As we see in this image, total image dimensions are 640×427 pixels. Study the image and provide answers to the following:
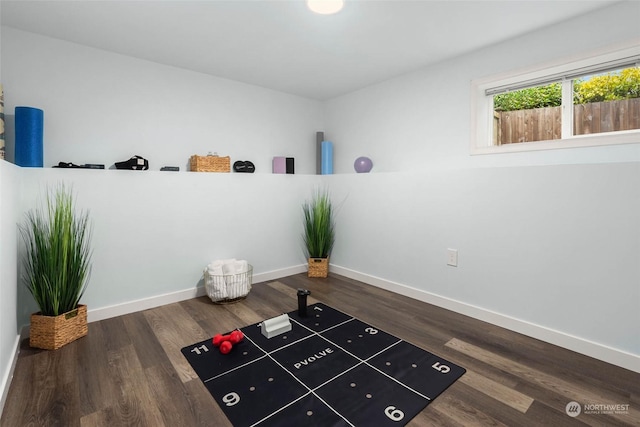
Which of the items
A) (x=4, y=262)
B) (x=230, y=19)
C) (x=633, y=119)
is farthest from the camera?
(x=230, y=19)

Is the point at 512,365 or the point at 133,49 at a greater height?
the point at 133,49

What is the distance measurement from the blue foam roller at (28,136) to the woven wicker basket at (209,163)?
1.18 meters

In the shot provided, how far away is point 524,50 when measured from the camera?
2.47 metres

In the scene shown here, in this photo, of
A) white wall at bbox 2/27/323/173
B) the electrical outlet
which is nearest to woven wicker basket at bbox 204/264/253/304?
white wall at bbox 2/27/323/173

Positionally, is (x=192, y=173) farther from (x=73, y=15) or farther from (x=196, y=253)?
(x=73, y=15)

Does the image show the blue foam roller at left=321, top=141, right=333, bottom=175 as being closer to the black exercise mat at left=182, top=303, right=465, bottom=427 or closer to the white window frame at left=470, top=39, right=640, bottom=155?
the white window frame at left=470, top=39, right=640, bottom=155

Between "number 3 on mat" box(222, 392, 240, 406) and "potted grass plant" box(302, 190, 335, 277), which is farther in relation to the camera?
"potted grass plant" box(302, 190, 335, 277)

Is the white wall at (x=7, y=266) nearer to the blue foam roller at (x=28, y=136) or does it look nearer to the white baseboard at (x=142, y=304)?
the blue foam roller at (x=28, y=136)

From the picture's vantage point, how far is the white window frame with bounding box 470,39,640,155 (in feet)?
6.79

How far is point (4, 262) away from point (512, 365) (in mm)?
3033

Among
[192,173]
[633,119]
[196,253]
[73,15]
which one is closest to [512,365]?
[633,119]

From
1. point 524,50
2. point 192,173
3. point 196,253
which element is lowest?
point 196,253

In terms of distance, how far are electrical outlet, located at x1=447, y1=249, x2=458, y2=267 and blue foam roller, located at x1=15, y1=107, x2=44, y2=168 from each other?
3.42 m

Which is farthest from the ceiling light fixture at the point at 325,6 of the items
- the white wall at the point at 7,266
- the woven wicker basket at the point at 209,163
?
the white wall at the point at 7,266
